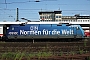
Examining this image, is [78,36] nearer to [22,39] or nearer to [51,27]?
[51,27]

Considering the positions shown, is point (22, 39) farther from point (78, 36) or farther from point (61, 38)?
point (78, 36)

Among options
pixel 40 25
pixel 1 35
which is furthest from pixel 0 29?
pixel 40 25

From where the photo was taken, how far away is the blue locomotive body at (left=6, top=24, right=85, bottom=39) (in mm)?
29109

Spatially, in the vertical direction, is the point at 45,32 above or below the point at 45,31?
below

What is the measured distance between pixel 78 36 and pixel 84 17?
2916 inches

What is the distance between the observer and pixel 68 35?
29.1 meters

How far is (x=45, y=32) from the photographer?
29281 mm

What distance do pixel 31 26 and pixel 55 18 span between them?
6685cm

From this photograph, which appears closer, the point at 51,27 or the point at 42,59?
the point at 42,59

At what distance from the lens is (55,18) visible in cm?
9594

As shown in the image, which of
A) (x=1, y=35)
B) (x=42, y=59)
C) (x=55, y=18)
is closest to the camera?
(x=42, y=59)

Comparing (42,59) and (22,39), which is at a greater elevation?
(42,59)

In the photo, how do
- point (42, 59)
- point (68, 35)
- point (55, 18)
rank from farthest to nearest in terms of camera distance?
point (55, 18), point (68, 35), point (42, 59)

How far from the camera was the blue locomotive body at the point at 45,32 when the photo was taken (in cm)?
2911
